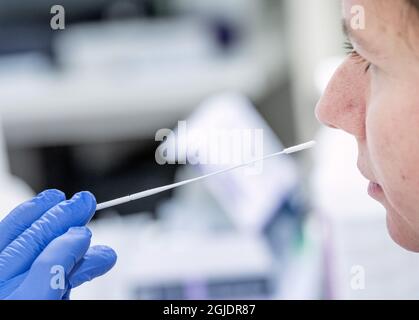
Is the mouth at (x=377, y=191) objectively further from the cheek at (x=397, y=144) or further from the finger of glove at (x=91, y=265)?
the finger of glove at (x=91, y=265)

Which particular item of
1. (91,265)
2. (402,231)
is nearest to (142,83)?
(91,265)

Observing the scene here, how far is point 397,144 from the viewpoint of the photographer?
0.65 meters

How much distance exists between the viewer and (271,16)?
95.3 inches

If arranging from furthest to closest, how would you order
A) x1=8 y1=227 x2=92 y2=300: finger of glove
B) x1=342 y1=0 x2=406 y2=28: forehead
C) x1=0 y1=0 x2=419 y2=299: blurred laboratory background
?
x1=0 y1=0 x2=419 y2=299: blurred laboratory background → x1=8 y1=227 x2=92 y2=300: finger of glove → x1=342 y1=0 x2=406 y2=28: forehead

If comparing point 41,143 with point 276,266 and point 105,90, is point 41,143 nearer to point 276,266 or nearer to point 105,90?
point 105,90

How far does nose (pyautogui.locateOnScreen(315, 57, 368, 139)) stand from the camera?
710 millimetres

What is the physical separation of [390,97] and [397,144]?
0.04 m

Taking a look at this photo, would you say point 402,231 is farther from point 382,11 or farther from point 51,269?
point 51,269

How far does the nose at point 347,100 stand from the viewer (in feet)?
2.33

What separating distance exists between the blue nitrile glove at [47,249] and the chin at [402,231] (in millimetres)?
319

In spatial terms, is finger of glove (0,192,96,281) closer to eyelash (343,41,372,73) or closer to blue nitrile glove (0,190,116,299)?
blue nitrile glove (0,190,116,299)

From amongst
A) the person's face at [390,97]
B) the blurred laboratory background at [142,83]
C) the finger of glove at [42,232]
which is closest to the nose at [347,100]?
the person's face at [390,97]

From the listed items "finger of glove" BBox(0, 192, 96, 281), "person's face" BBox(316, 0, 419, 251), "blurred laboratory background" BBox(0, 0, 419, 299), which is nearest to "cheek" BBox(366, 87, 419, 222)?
"person's face" BBox(316, 0, 419, 251)
